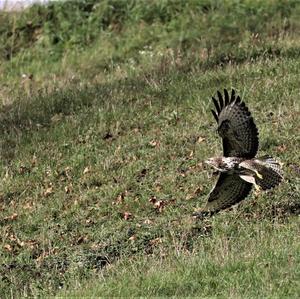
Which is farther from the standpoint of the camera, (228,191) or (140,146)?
(140,146)

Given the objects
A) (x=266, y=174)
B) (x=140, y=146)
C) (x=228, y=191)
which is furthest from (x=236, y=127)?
(x=140, y=146)

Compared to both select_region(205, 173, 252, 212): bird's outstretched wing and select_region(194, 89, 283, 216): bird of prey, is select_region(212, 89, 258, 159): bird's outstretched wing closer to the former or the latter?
select_region(194, 89, 283, 216): bird of prey

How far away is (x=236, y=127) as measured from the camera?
712cm

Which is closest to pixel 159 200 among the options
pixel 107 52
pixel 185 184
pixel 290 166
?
pixel 185 184

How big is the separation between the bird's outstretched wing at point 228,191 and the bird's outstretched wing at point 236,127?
363 millimetres

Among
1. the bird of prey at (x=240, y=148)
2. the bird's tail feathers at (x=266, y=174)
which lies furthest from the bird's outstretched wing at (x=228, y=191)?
the bird's tail feathers at (x=266, y=174)

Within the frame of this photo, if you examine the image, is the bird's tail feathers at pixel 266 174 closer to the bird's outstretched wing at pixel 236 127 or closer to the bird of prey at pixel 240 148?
the bird of prey at pixel 240 148

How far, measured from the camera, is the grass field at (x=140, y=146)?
21.6 feet

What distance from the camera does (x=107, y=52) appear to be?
52.0 ft

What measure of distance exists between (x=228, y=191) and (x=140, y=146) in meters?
3.08

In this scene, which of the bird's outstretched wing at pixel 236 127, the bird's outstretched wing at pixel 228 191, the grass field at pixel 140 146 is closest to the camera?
the grass field at pixel 140 146

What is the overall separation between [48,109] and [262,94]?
3.55 m

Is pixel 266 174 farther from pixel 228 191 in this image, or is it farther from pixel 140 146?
pixel 140 146

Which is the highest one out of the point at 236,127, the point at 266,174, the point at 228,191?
the point at 236,127
